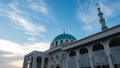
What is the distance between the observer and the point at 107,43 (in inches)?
606


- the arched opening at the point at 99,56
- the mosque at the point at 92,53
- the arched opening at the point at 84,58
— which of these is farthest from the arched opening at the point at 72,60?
the arched opening at the point at 99,56

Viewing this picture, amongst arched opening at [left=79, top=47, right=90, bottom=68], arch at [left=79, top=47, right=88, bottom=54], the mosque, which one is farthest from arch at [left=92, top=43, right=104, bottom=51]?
arch at [left=79, top=47, right=88, bottom=54]

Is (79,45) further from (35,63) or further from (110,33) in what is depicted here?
(35,63)

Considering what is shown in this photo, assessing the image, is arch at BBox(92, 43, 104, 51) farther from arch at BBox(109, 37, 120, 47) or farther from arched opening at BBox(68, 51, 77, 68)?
arched opening at BBox(68, 51, 77, 68)

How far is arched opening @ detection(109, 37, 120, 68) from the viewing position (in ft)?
46.7

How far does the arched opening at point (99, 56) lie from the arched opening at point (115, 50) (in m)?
1.07

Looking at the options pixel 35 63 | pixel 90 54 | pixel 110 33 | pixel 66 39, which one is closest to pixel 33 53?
pixel 35 63

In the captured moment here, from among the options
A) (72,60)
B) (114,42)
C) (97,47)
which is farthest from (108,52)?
(72,60)

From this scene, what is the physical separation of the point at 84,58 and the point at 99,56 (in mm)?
2572

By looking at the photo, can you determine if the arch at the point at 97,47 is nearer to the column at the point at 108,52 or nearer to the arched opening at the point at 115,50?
the column at the point at 108,52

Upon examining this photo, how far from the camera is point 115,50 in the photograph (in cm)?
1461

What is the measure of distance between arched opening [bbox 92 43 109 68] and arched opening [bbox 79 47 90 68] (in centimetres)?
133

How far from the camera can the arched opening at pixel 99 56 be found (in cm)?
1530

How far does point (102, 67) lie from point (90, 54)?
245 cm
